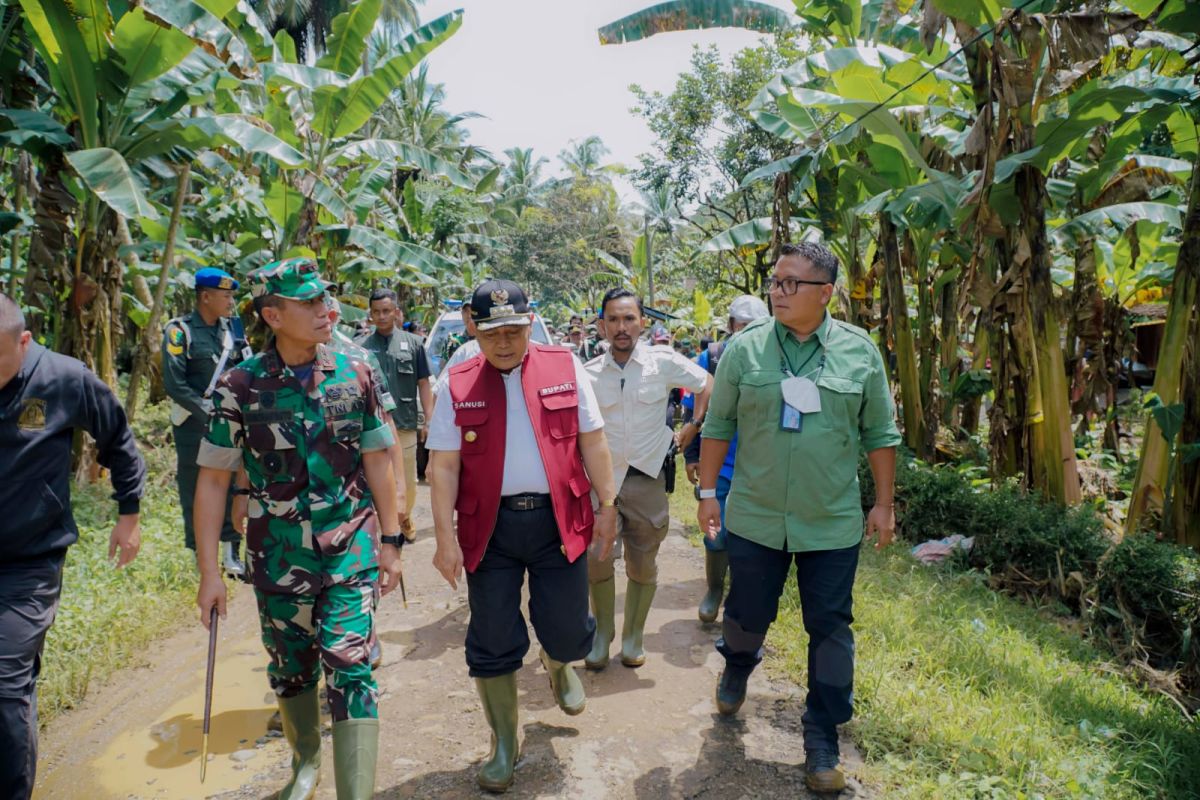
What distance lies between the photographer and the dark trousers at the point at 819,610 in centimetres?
330

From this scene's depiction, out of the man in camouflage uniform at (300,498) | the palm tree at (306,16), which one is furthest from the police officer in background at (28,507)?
the palm tree at (306,16)

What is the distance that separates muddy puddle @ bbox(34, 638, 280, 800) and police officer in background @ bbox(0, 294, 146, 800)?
2.69 ft

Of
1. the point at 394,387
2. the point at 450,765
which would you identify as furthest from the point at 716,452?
the point at 394,387

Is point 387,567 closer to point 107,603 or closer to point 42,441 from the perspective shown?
point 42,441

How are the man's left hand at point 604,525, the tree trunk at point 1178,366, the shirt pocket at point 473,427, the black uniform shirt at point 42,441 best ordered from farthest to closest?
the tree trunk at point 1178,366 < the man's left hand at point 604,525 < the shirt pocket at point 473,427 < the black uniform shirt at point 42,441

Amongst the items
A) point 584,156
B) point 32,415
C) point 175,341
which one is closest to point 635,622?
point 32,415

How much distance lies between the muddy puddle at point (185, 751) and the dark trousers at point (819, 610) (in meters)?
2.17

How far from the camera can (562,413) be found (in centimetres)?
338

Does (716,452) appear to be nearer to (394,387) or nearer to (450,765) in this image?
(450,765)

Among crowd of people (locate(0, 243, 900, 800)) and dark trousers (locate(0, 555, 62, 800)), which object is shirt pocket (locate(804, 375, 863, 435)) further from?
dark trousers (locate(0, 555, 62, 800))

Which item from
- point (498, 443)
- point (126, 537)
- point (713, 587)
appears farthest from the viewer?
point (713, 587)

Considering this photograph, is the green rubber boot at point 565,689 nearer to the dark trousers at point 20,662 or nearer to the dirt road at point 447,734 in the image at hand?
the dirt road at point 447,734

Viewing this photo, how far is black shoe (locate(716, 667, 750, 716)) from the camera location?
3.88 m

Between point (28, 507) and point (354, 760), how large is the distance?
1341mm
